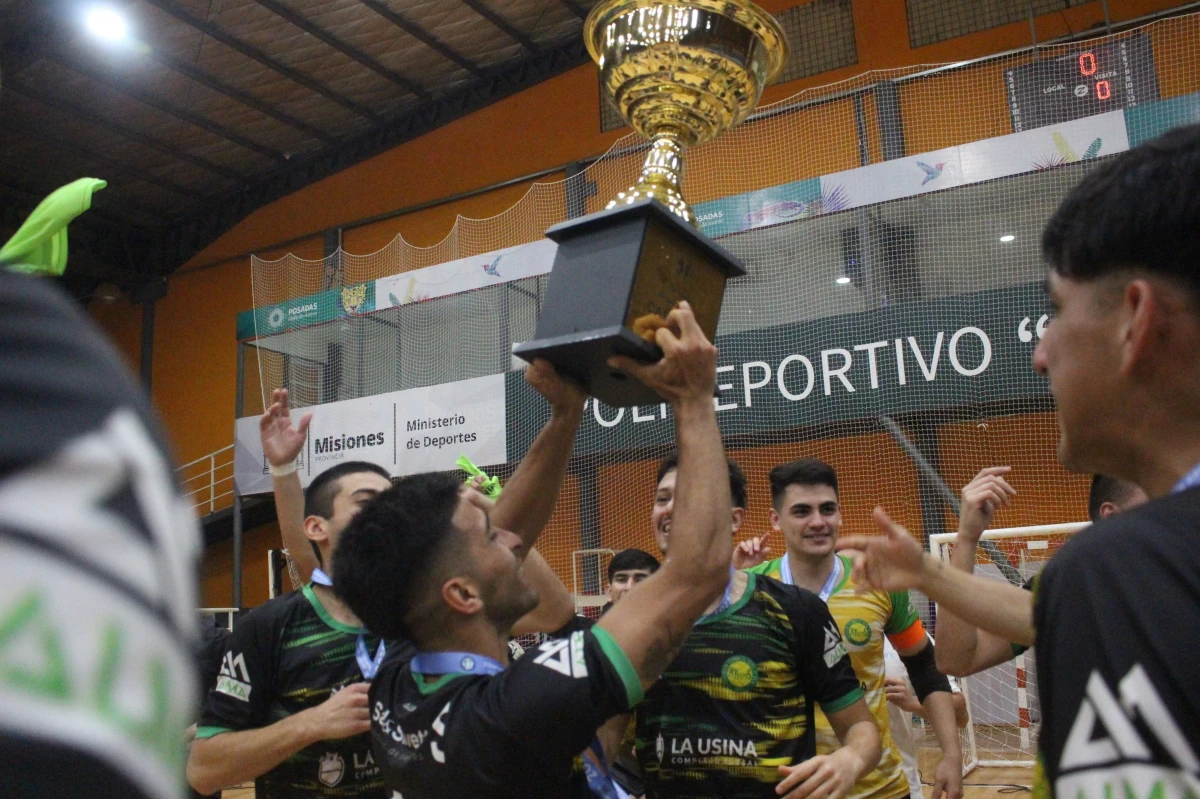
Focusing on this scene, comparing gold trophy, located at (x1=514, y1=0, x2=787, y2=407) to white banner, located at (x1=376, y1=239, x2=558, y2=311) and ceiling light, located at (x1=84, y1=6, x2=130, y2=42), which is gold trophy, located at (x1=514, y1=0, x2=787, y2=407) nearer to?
white banner, located at (x1=376, y1=239, x2=558, y2=311)

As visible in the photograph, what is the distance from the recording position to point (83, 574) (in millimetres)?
430

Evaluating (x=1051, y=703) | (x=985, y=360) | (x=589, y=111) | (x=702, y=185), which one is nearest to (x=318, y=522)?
(x=1051, y=703)

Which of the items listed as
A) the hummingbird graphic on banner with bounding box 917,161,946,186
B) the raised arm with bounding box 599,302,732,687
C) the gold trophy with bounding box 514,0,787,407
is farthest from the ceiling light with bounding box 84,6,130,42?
the raised arm with bounding box 599,302,732,687

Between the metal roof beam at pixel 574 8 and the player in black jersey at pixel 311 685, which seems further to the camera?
the metal roof beam at pixel 574 8

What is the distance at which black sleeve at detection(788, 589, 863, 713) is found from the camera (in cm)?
253

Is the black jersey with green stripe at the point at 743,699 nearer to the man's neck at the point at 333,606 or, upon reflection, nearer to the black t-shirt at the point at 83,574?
the man's neck at the point at 333,606

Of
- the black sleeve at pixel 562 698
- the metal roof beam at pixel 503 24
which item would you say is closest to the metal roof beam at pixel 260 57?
the metal roof beam at pixel 503 24

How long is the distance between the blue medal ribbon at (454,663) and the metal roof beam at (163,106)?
13244mm

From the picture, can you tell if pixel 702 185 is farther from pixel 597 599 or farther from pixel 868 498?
pixel 597 599

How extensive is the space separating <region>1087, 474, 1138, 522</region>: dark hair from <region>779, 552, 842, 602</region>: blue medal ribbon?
3.14 feet

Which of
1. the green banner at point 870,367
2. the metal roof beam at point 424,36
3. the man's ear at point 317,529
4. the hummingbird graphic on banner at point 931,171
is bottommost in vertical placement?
the man's ear at point 317,529

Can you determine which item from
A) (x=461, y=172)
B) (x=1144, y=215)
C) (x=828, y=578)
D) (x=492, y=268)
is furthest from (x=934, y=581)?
(x=461, y=172)

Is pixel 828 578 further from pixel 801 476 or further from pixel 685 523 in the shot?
pixel 685 523

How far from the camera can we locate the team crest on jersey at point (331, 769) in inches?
95.3
